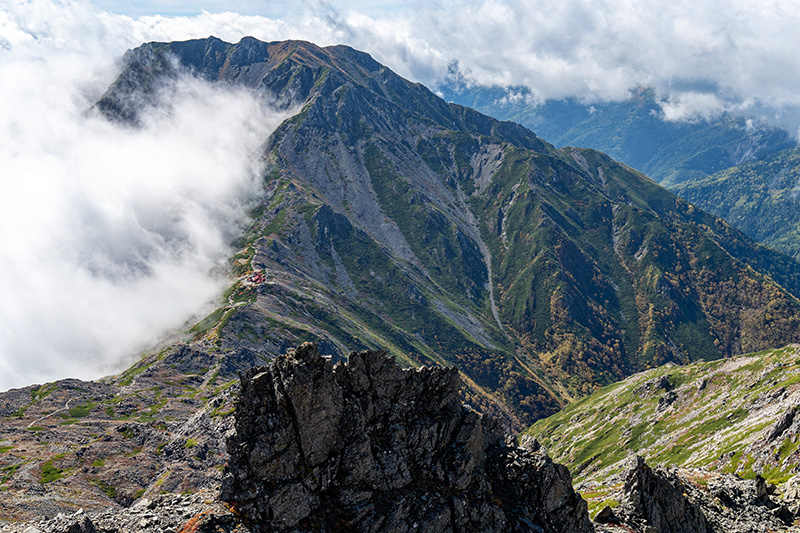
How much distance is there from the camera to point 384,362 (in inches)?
2213

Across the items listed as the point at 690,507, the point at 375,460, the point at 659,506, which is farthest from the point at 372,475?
the point at 690,507

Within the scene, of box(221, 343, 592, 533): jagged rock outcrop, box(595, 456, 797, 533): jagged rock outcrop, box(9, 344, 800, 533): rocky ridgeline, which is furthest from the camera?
box(595, 456, 797, 533): jagged rock outcrop

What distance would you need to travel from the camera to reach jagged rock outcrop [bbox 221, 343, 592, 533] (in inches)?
1745

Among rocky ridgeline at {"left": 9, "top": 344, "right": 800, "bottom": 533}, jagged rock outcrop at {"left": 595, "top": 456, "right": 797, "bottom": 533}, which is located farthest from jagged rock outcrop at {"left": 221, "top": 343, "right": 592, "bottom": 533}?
jagged rock outcrop at {"left": 595, "top": 456, "right": 797, "bottom": 533}

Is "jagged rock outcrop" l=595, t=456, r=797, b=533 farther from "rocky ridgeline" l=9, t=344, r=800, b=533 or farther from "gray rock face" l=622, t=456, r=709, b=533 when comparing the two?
"rocky ridgeline" l=9, t=344, r=800, b=533

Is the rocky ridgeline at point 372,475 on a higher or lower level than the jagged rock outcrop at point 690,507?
higher

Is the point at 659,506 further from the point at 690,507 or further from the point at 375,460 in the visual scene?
the point at 375,460

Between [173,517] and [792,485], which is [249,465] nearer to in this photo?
[173,517]

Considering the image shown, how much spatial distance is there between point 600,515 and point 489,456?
19151 mm

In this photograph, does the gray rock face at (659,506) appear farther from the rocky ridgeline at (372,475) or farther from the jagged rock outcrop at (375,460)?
the jagged rock outcrop at (375,460)

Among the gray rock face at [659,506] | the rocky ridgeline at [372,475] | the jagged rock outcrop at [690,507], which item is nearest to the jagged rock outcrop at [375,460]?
the rocky ridgeline at [372,475]

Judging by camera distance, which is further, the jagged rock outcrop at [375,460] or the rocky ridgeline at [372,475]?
the jagged rock outcrop at [375,460]

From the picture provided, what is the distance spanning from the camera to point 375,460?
1999 inches

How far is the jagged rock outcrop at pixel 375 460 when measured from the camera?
1745 inches
